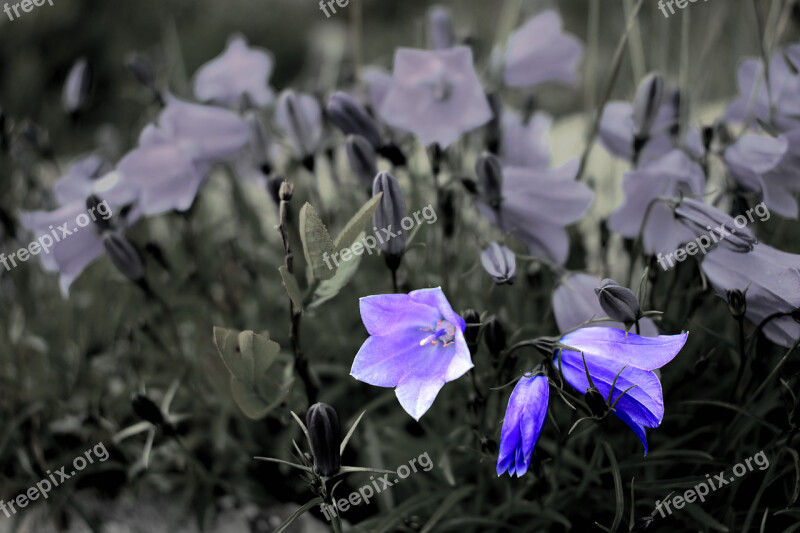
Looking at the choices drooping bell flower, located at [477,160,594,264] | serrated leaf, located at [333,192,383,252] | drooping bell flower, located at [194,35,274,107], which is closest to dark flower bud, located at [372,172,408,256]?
serrated leaf, located at [333,192,383,252]

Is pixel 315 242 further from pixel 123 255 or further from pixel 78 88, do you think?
pixel 78 88

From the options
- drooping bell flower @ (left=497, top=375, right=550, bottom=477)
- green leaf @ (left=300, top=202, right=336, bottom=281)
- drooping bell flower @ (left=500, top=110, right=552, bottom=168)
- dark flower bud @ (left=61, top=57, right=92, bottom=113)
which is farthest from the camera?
dark flower bud @ (left=61, top=57, right=92, bottom=113)

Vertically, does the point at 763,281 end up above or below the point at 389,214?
below

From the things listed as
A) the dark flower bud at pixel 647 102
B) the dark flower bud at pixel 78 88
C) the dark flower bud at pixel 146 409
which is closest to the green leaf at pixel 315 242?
the dark flower bud at pixel 146 409

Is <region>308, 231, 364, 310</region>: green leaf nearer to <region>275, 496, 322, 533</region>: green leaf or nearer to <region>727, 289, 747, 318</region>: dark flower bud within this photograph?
<region>275, 496, 322, 533</region>: green leaf

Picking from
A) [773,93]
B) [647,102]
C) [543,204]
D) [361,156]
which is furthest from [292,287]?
[773,93]

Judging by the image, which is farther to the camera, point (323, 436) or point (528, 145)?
point (528, 145)

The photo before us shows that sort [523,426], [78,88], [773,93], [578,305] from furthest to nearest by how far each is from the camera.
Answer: [78,88] → [773,93] → [578,305] → [523,426]

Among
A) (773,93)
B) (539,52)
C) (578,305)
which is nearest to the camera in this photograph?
(578,305)

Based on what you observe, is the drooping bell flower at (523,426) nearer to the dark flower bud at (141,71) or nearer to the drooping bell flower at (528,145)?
the drooping bell flower at (528,145)
